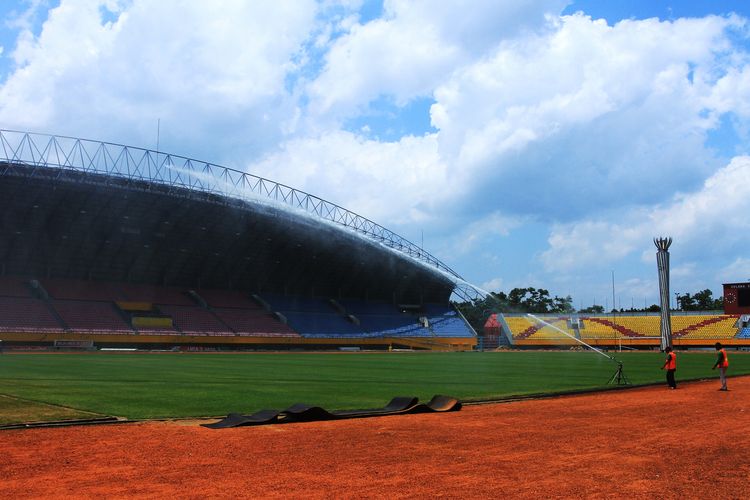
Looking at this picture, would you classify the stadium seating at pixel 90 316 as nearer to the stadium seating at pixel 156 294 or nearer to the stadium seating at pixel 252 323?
the stadium seating at pixel 156 294

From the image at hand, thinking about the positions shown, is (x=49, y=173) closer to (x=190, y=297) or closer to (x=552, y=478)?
(x=190, y=297)

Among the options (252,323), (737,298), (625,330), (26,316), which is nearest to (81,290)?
(26,316)

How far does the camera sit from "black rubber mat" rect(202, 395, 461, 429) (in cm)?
1427

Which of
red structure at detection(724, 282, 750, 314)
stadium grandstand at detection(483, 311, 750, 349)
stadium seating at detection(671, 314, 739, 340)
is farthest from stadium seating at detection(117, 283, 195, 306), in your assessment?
stadium seating at detection(671, 314, 739, 340)

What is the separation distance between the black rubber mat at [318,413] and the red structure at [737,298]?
72.4 metres

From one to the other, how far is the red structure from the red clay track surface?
7031cm

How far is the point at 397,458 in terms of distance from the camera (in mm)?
10773

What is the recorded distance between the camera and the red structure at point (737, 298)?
78.2m

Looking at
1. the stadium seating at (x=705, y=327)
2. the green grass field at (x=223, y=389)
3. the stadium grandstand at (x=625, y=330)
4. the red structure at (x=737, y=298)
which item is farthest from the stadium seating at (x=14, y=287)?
the stadium seating at (x=705, y=327)

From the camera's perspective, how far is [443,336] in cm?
10200

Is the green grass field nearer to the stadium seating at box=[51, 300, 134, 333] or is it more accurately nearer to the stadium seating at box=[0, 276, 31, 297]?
the stadium seating at box=[51, 300, 134, 333]

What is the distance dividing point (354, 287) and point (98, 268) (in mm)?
38770

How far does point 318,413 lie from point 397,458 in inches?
195

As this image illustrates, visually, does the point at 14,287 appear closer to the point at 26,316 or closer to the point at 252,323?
the point at 26,316
